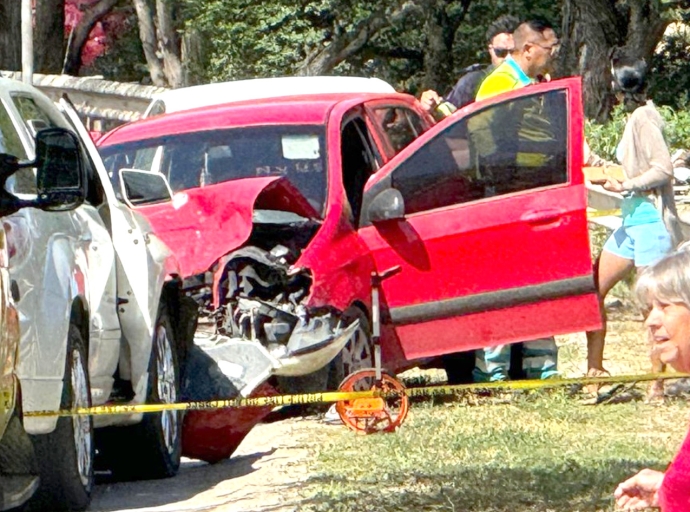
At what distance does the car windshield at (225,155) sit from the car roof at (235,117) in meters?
0.04

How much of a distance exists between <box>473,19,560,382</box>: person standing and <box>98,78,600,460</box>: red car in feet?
2.62

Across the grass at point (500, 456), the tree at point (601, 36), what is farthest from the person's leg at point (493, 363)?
the tree at point (601, 36)

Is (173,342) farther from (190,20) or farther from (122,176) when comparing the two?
(190,20)

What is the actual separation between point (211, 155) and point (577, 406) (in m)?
2.41

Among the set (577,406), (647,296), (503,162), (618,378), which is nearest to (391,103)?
(503,162)

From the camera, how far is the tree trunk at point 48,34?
29.4 meters

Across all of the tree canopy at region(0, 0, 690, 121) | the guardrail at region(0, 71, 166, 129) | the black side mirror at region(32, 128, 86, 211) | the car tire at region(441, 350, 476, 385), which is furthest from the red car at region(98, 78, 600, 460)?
the tree canopy at region(0, 0, 690, 121)

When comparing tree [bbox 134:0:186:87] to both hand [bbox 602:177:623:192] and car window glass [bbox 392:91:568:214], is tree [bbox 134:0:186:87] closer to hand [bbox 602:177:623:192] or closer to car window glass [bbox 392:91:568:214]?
hand [bbox 602:177:623:192]

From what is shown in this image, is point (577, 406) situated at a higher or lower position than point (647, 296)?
lower

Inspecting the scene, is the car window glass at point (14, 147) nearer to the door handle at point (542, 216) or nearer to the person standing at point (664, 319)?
the door handle at point (542, 216)

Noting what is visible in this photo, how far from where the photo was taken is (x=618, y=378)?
7.51 metres

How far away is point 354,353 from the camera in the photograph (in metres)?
10.3

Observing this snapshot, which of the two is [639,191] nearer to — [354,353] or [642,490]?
[354,353]

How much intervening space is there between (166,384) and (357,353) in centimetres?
188
